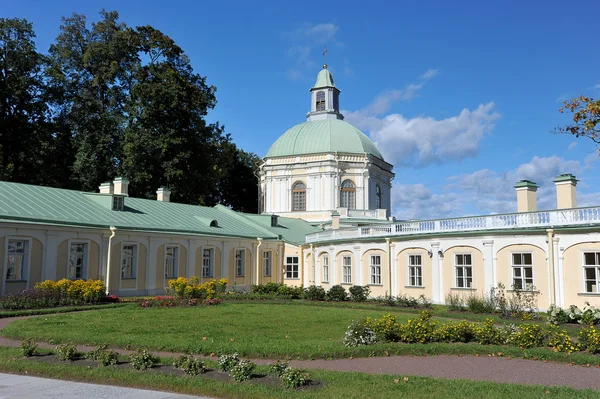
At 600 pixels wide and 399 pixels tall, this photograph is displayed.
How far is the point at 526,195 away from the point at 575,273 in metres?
5.09

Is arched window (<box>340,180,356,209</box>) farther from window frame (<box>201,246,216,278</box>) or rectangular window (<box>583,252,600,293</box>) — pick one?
rectangular window (<box>583,252,600,293</box>)

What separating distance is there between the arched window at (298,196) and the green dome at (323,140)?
10.3 feet

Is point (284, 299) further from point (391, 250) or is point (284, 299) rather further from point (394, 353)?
point (394, 353)

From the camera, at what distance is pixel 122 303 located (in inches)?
908

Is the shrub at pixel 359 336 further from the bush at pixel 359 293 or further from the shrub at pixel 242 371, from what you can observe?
the bush at pixel 359 293

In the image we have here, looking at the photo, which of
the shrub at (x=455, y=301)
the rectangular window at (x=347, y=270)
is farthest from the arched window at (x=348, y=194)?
the shrub at (x=455, y=301)

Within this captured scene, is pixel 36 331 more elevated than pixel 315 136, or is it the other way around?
pixel 315 136

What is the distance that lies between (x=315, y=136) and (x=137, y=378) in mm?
44046

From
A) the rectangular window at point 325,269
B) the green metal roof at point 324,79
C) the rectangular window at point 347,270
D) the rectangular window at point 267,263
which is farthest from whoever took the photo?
the green metal roof at point 324,79

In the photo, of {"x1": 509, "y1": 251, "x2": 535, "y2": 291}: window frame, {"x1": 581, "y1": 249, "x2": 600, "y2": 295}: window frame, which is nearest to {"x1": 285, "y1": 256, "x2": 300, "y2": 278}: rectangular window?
{"x1": 509, "y1": 251, "x2": 535, "y2": 291}: window frame

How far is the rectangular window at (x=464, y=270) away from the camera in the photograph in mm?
24688

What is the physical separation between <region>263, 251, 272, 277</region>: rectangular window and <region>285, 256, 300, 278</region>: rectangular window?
1508 millimetres

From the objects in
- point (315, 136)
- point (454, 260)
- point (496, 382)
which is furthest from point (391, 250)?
point (315, 136)

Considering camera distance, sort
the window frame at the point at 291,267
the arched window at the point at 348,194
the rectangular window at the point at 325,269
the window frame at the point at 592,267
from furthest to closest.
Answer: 1. the arched window at the point at 348,194
2. the window frame at the point at 291,267
3. the rectangular window at the point at 325,269
4. the window frame at the point at 592,267
